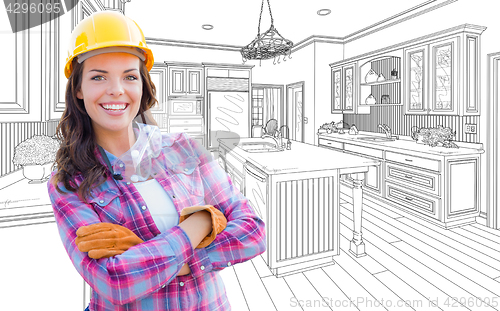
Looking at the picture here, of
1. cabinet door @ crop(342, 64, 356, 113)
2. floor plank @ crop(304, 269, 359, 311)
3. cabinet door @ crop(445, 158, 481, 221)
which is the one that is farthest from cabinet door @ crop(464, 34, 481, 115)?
floor plank @ crop(304, 269, 359, 311)

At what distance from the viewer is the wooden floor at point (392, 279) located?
1832mm

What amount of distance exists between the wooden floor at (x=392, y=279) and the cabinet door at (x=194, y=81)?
4465 millimetres

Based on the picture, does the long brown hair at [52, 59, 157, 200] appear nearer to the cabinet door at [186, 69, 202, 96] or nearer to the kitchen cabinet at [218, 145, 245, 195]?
the kitchen cabinet at [218, 145, 245, 195]

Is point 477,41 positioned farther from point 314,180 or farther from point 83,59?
point 83,59

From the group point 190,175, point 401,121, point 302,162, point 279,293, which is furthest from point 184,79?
point 190,175

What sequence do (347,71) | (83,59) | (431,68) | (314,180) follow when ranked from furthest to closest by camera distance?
(347,71) → (431,68) → (314,180) → (83,59)

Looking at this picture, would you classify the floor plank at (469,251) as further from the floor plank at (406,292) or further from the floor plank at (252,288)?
the floor plank at (252,288)

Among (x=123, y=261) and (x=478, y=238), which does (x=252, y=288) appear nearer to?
(x=123, y=261)

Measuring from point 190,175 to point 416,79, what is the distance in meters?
3.91

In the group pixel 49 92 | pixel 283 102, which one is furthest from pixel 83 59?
pixel 283 102

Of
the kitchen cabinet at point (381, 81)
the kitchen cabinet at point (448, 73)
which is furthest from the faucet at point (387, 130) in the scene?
the kitchen cabinet at point (448, 73)

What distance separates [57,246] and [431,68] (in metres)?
4.05

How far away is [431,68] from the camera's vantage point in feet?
11.1

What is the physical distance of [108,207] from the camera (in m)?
0.63
